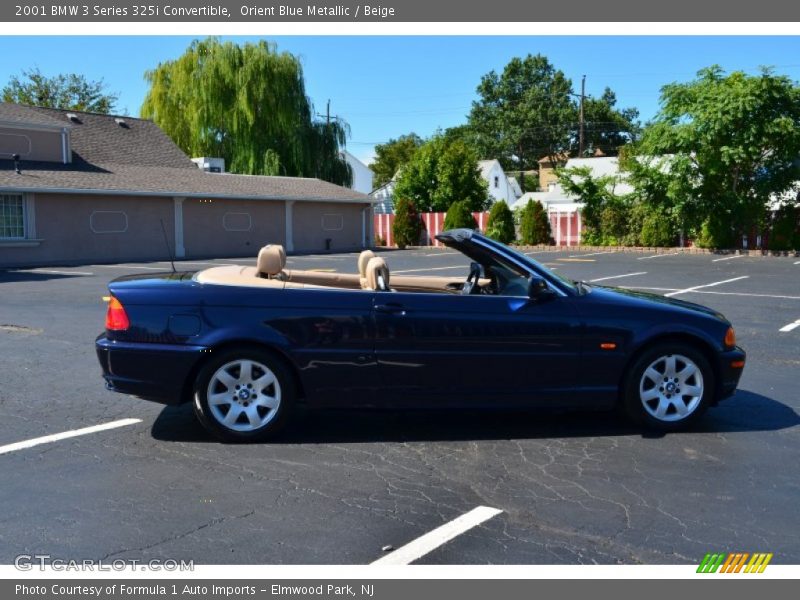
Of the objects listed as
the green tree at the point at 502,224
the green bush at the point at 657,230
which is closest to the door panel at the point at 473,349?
the green bush at the point at 657,230

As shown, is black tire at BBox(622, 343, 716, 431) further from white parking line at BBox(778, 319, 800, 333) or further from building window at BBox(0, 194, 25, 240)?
building window at BBox(0, 194, 25, 240)

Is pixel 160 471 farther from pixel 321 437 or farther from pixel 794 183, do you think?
pixel 794 183

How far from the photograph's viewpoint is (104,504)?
4.45m

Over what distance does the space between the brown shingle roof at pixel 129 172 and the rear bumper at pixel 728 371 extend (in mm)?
25329

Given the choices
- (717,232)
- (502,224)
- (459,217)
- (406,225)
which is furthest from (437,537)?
(406,225)

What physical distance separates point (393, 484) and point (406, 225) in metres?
37.6

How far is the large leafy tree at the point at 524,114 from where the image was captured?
8344cm

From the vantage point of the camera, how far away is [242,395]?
563cm

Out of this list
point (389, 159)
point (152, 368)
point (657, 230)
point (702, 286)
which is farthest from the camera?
point (389, 159)

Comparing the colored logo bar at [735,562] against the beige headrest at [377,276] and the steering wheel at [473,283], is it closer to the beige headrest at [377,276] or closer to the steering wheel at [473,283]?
the beige headrest at [377,276]

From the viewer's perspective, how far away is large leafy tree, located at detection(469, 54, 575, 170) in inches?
3285

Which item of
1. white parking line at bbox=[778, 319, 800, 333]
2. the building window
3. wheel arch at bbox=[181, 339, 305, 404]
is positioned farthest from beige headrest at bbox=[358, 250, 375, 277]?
the building window

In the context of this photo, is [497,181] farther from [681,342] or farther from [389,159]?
[681,342]

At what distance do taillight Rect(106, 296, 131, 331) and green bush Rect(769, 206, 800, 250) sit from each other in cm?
3076
